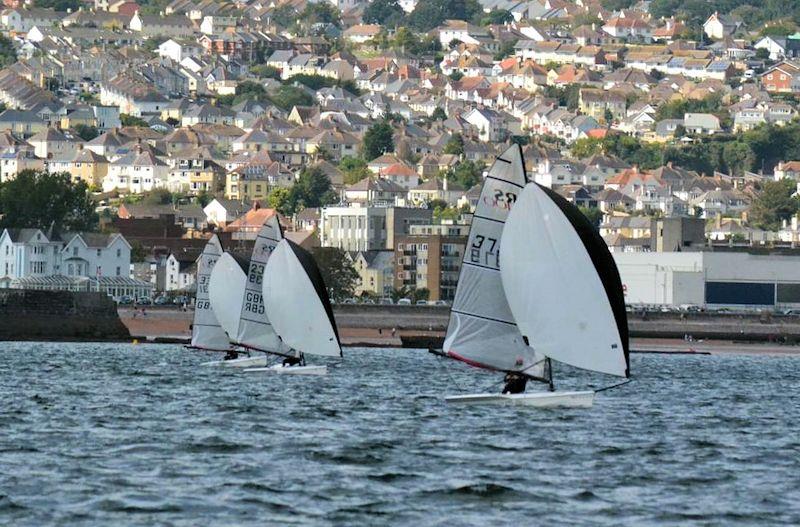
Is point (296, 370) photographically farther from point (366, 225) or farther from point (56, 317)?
point (366, 225)

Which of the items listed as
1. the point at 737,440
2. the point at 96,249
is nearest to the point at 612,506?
the point at 737,440

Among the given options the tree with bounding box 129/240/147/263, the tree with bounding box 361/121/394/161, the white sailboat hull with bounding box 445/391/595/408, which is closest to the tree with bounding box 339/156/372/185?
the tree with bounding box 361/121/394/161

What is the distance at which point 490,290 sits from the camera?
127 ft

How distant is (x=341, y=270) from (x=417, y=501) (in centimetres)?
8328

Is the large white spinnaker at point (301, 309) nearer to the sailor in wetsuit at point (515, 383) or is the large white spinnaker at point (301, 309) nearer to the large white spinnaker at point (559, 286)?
the sailor in wetsuit at point (515, 383)

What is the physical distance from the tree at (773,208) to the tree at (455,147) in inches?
1153

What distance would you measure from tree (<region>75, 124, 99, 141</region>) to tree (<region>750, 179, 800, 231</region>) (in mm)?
51241

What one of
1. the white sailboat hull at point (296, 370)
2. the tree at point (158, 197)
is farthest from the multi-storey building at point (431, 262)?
the white sailboat hull at point (296, 370)

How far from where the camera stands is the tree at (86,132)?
196m

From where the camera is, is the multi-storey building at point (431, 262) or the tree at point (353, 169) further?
the tree at point (353, 169)

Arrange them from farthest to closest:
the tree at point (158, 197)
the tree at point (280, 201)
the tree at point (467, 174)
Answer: the tree at point (467, 174), the tree at point (158, 197), the tree at point (280, 201)

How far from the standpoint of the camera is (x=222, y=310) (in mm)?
61375

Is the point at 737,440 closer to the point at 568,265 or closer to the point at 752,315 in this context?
the point at 568,265

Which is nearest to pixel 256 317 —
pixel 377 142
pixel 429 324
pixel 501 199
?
pixel 501 199
